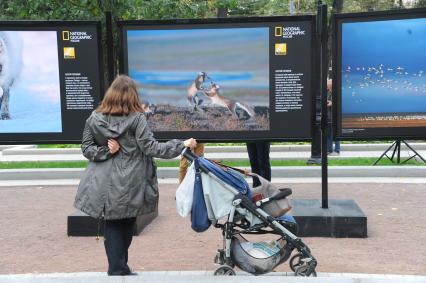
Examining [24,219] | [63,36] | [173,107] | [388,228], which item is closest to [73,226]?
[24,219]

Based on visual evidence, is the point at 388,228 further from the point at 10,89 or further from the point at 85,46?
the point at 10,89

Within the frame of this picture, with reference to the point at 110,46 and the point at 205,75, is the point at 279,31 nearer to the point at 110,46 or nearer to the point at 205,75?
the point at 205,75

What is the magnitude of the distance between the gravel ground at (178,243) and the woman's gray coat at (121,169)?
1214mm

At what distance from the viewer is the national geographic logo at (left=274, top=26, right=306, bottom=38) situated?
666 centimetres

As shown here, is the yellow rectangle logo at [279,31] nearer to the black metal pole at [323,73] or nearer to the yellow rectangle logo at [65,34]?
the black metal pole at [323,73]

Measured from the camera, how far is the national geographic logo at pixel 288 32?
666 cm

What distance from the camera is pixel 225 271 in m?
4.64

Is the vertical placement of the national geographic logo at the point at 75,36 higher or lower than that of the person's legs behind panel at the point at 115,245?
higher

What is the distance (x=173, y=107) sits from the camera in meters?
6.92

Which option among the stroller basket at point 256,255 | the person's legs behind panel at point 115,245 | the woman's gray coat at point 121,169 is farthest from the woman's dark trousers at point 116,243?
the stroller basket at point 256,255

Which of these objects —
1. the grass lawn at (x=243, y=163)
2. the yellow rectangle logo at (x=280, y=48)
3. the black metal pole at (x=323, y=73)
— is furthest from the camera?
the grass lawn at (x=243, y=163)

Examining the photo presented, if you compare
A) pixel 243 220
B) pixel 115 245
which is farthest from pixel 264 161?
pixel 115 245

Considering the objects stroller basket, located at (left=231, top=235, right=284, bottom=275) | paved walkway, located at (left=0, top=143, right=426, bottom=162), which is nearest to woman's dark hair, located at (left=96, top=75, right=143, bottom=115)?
stroller basket, located at (left=231, top=235, right=284, bottom=275)

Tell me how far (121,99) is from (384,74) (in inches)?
136
